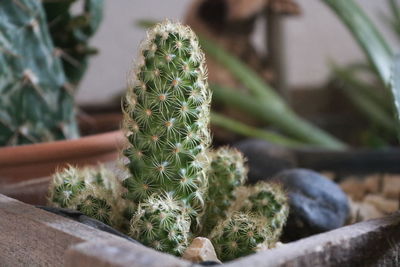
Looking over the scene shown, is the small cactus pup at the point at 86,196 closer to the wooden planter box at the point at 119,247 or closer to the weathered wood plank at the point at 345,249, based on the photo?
the wooden planter box at the point at 119,247

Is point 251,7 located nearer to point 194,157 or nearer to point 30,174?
point 30,174

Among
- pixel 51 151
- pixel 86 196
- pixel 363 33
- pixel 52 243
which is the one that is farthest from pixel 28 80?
pixel 363 33

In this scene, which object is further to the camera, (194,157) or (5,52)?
(5,52)

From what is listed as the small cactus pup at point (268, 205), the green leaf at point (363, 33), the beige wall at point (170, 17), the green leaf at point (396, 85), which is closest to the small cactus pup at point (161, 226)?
the small cactus pup at point (268, 205)

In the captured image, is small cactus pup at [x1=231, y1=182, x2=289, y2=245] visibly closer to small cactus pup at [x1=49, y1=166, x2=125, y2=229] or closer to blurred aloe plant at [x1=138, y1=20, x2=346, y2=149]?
small cactus pup at [x1=49, y1=166, x2=125, y2=229]

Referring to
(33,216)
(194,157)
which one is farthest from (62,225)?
(194,157)
